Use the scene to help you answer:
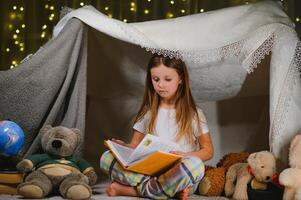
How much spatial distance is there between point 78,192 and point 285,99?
2.58 feet

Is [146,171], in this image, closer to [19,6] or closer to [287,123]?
[287,123]

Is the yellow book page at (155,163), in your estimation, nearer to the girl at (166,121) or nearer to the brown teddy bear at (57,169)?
the girl at (166,121)

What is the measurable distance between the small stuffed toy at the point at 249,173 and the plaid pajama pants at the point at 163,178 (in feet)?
0.50

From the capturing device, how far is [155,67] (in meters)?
2.10

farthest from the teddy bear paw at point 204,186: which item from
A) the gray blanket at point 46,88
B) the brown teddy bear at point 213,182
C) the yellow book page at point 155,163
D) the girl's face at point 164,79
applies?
the gray blanket at point 46,88

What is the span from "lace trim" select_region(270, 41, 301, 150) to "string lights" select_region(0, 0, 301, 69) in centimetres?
140

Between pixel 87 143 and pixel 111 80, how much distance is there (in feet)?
1.24

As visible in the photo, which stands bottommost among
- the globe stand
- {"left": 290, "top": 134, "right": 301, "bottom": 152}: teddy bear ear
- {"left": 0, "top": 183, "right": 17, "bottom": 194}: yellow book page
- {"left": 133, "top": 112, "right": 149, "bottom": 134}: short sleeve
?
{"left": 0, "top": 183, "right": 17, "bottom": 194}: yellow book page

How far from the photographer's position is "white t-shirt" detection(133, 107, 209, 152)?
212 centimetres

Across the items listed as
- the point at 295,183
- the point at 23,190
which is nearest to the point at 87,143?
the point at 23,190

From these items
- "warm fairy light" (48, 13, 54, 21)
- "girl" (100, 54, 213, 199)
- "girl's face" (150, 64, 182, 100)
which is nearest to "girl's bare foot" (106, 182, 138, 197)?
"girl" (100, 54, 213, 199)

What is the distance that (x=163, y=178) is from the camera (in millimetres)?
1812

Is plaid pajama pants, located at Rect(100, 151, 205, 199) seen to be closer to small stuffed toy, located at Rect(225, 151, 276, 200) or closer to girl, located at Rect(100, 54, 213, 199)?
girl, located at Rect(100, 54, 213, 199)

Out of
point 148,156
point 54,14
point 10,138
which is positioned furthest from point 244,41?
point 54,14
